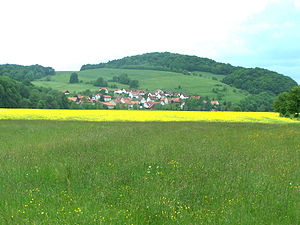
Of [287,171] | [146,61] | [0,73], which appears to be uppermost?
[146,61]

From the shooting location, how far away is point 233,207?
4.61 metres

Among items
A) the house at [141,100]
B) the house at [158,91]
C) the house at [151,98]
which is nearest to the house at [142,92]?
the house at [141,100]

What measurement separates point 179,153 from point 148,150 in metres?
1.25

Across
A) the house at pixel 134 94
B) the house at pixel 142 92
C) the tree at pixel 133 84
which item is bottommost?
the house at pixel 134 94

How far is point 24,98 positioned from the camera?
2472 inches

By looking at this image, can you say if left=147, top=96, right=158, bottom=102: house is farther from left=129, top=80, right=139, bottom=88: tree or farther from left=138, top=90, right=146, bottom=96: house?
left=129, top=80, right=139, bottom=88: tree

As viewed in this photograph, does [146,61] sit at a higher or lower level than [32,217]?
higher

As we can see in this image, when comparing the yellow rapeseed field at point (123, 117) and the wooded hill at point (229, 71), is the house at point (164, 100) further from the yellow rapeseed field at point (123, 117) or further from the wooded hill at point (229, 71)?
the yellow rapeseed field at point (123, 117)

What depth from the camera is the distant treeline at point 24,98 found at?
5791cm

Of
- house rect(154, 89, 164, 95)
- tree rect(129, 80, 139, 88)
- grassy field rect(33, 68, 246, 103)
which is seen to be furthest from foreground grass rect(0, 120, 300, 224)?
tree rect(129, 80, 139, 88)

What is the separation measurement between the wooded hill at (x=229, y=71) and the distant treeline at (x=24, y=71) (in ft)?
188

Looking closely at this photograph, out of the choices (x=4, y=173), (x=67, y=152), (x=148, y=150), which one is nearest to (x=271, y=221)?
(x=148, y=150)

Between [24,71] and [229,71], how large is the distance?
427 feet

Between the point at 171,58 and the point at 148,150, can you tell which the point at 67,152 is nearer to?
the point at 148,150
